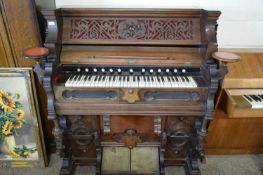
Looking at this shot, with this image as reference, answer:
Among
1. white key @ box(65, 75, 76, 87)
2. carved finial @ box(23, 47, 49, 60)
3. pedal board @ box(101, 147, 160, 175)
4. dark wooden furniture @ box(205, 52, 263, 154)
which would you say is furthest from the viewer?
pedal board @ box(101, 147, 160, 175)

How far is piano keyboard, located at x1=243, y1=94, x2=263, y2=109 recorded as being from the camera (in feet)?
5.41

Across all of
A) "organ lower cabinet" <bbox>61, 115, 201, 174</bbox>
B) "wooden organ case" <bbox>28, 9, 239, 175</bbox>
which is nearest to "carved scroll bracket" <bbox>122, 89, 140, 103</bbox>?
"wooden organ case" <bbox>28, 9, 239, 175</bbox>

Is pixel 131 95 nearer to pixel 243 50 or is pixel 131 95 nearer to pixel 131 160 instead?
pixel 131 160

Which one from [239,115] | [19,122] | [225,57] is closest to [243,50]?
[239,115]

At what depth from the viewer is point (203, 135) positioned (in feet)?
5.16

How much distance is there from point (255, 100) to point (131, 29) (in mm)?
1116

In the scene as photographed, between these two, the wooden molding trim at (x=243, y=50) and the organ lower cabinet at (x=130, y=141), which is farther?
the wooden molding trim at (x=243, y=50)

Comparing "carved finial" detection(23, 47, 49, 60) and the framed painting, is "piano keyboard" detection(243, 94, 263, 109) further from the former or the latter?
the framed painting

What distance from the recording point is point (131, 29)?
1.60 m

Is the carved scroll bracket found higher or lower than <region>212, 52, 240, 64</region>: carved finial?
lower

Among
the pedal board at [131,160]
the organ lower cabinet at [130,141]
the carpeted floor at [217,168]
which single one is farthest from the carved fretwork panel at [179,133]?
the carpeted floor at [217,168]

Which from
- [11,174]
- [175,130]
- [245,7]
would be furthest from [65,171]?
[245,7]

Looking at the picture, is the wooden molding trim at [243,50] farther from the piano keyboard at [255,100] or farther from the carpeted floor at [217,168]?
the carpeted floor at [217,168]

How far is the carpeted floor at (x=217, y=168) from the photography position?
1947 millimetres
